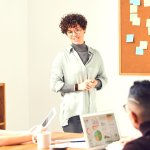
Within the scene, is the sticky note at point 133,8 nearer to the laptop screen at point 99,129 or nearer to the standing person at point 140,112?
the laptop screen at point 99,129

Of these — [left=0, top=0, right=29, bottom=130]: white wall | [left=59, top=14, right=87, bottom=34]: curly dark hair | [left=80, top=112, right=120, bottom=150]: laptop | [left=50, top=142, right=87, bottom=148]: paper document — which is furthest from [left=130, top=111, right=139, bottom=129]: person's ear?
[left=0, top=0, right=29, bottom=130]: white wall

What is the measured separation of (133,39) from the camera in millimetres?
4461

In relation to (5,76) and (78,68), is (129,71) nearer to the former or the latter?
(78,68)

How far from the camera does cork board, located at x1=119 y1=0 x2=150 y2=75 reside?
4.39 m

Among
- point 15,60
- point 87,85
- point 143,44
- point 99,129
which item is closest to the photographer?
point 99,129

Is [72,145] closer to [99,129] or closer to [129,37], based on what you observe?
[99,129]

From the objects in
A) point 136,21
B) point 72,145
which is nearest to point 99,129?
point 72,145

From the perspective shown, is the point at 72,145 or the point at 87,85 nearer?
the point at 72,145

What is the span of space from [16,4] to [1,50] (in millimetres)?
683

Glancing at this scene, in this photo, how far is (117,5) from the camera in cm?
453

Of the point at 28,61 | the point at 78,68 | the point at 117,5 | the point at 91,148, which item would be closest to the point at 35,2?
the point at 28,61

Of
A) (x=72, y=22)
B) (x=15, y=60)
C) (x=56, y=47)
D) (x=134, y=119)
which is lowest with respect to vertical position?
(x=134, y=119)

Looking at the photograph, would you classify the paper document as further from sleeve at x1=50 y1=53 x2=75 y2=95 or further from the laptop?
sleeve at x1=50 y1=53 x2=75 y2=95

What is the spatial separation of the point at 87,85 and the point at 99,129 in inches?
38.0
